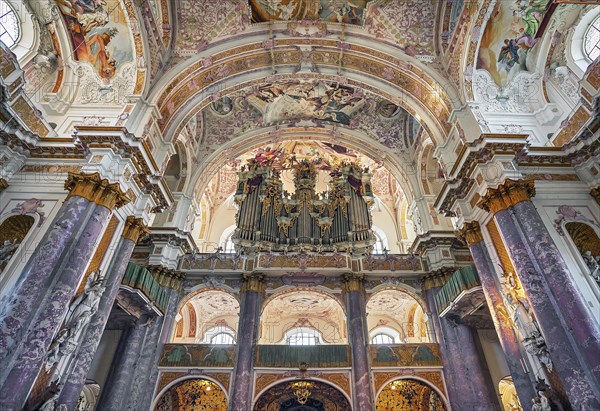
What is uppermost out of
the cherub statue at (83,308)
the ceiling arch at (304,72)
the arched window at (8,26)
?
the ceiling arch at (304,72)

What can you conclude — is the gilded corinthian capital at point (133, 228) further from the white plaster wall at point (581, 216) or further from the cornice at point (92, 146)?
the white plaster wall at point (581, 216)

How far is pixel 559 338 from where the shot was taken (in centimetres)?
597

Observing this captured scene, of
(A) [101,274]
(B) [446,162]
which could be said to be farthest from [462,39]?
(A) [101,274]

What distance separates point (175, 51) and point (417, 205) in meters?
10.3

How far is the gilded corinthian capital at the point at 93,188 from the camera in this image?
24.6 ft

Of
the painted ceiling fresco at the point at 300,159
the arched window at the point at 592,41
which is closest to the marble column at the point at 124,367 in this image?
the painted ceiling fresco at the point at 300,159

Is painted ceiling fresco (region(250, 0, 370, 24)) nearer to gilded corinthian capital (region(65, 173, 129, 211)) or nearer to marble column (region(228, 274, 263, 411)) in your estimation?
gilded corinthian capital (region(65, 173, 129, 211))

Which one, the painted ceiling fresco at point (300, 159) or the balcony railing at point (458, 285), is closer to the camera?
the balcony railing at point (458, 285)

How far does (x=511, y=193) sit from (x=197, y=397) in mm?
11407

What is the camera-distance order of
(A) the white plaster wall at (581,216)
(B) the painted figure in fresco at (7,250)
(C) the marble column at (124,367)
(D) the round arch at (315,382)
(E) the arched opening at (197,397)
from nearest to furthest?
(A) the white plaster wall at (581,216) < (B) the painted figure in fresco at (7,250) < (C) the marble column at (124,367) < (D) the round arch at (315,382) < (E) the arched opening at (197,397)

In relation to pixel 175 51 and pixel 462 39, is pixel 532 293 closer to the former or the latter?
pixel 462 39

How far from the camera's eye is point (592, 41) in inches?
350

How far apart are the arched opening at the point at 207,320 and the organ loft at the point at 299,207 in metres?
0.15

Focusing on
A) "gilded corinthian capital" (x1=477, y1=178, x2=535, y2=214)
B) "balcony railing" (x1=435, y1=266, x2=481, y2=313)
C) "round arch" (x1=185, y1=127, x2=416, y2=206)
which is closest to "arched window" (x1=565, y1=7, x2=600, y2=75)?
"gilded corinthian capital" (x1=477, y1=178, x2=535, y2=214)
